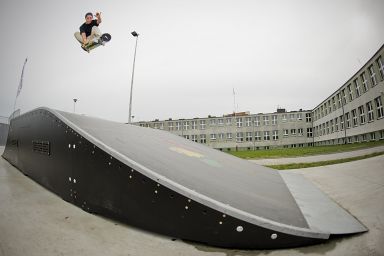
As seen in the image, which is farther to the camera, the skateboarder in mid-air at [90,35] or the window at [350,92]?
the window at [350,92]

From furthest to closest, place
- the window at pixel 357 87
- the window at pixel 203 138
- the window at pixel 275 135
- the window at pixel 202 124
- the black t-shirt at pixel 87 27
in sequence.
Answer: the window at pixel 202 124
the window at pixel 203 138
the window at pixel 275 135
the window at pixel 357 87
the black t-shirt at pixel 87 27

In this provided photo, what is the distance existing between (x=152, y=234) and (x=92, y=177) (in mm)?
1147

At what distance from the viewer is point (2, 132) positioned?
27469mm

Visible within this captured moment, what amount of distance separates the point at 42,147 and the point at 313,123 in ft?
158

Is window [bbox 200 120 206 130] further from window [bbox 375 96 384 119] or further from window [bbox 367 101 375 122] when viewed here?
window [bbox 375 96 384 119]

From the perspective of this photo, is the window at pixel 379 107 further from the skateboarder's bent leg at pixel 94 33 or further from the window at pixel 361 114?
the skateboarder's bent leg at pixel 94 33

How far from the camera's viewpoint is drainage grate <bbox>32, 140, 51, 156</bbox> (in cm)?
386

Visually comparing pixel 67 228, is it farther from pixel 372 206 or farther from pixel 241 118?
pixel 241 118

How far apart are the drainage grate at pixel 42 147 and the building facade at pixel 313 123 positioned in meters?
24.9

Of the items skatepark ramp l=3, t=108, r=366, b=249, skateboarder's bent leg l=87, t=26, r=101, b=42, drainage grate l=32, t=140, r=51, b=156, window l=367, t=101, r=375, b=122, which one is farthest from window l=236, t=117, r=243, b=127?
drainage grate l=32, t=140, r=51, b=156

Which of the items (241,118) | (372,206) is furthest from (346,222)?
(241,118)

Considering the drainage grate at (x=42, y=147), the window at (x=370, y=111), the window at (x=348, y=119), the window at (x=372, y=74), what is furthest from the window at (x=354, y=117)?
the drainage grate at (x=42, y=147)

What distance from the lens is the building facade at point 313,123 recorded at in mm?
20750

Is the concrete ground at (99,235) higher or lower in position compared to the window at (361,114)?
lower
